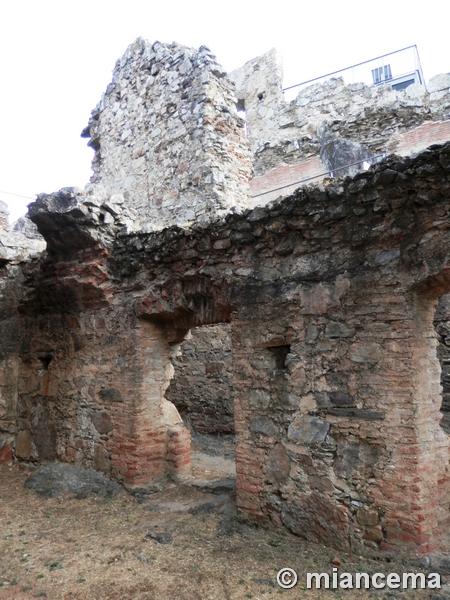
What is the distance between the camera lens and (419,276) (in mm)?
3463

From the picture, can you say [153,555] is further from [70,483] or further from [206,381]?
[206,381]

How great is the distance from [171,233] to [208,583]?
330 centimetres

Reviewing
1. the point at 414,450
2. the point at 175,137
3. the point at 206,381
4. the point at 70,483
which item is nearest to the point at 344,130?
the point at 175,137

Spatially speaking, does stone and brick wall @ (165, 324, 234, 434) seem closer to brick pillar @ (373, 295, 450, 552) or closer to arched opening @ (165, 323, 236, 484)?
arched opening @ (165, 323, 236, 484)

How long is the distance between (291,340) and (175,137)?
6.06m

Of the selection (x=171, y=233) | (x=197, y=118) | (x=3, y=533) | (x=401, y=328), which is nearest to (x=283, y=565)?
(x=401, y=328)

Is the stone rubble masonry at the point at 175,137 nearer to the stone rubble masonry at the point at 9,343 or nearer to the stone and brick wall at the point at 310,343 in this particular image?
the stone rubble masonry at the point at 9,343

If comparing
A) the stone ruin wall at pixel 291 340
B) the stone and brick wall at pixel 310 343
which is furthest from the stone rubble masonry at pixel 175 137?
the stone and brick wall at pixel 310 343

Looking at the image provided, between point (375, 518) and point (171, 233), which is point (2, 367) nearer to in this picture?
point (171, 233)

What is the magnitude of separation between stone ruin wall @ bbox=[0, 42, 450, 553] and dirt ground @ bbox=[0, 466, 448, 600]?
1.00 ft

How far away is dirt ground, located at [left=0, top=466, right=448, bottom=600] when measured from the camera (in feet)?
10.8

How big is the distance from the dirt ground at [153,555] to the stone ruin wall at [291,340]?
0.30 m

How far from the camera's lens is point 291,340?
4.17 metres

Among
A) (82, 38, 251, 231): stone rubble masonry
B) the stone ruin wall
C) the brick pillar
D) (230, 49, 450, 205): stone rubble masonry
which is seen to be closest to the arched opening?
(82, 38, 251, 231): stone rubble masonry
